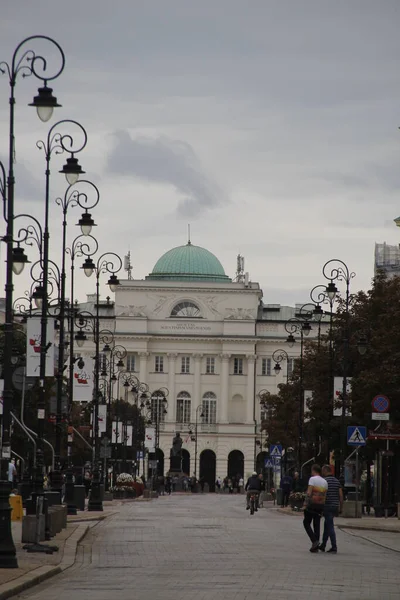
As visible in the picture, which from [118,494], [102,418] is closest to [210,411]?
[118,494]

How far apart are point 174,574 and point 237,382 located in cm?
15590

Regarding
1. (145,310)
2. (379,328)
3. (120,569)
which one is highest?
(145,310)

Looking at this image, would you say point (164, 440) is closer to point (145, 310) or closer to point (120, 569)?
point (145, 310)

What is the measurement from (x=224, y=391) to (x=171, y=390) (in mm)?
6229

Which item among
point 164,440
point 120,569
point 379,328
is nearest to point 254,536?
point 120,569

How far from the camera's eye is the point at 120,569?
85.8 ft

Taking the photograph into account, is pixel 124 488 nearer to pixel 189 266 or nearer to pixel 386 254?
pixel 386 254

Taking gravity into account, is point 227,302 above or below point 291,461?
above

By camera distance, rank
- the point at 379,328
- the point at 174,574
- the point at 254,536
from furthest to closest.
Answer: the point at 379,328, the point at 254,536, the point at 174,574

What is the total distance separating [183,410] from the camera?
17975cm

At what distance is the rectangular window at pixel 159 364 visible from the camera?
596ft

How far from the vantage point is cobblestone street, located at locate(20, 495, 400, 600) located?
70.2 ft

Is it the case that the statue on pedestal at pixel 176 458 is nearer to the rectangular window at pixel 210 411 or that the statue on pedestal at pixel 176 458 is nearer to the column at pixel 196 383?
the rectangular window at pixel 210 411

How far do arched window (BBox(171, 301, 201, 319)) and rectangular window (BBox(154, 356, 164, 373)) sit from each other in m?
5.47
